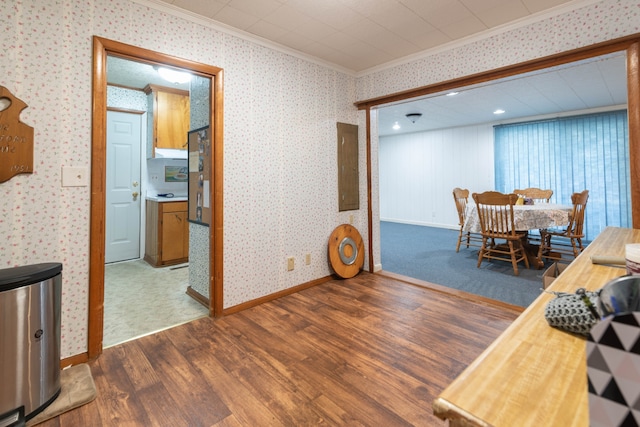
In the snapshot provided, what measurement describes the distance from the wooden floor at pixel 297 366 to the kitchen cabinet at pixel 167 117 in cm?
283

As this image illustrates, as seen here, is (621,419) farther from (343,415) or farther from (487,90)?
(487,90)

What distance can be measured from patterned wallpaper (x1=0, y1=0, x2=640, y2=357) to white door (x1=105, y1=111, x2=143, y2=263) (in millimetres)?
2663

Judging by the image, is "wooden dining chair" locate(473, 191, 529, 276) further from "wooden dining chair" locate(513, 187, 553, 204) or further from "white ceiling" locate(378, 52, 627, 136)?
"wooden dining chair" locate(513, 187, 553, 204)

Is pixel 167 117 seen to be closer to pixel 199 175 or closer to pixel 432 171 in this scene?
pixel 199 175

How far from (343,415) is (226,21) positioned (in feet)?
9.21

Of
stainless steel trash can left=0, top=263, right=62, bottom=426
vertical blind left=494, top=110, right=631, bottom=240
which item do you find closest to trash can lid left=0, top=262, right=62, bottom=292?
stainless steel trash can left=0, top=263, right=62, bottom=426

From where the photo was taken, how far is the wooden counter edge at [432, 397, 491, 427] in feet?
1.38

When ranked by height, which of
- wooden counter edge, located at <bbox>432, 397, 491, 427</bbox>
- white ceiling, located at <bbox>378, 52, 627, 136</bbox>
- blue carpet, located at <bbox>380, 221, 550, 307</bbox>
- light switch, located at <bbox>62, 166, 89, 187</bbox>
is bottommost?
blue carpet, located at <bbox>380, 221, 550, 307</bbox>

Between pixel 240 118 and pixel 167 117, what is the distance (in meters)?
2.23

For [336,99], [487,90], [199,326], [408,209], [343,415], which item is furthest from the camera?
[408,209]

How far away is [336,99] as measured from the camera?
11.7 ft

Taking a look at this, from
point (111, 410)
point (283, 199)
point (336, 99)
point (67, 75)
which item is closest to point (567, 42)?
point (336, 99)

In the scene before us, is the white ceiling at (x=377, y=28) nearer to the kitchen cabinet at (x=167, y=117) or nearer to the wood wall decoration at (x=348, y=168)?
the kitchen cabinet at (x=167, y=117)

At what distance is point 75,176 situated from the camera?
1.92 metres
